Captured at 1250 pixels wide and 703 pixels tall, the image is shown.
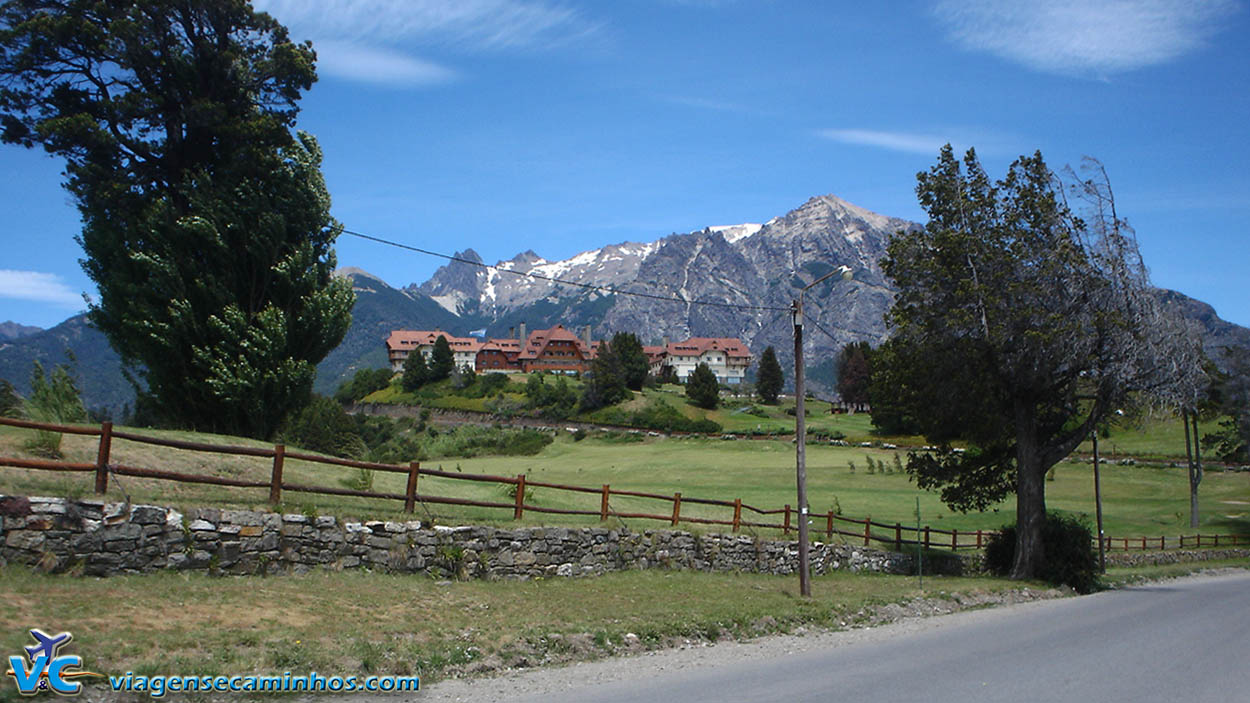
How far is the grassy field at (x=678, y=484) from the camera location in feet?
49.3

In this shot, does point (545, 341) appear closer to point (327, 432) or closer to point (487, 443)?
point (487, 443)

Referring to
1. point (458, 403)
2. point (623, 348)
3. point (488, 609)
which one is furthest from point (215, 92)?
point (623, 348)

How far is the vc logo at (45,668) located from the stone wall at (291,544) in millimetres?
3326

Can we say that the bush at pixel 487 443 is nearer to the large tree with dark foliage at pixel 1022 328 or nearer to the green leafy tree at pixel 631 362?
the green leafy tree at pixel 631 362

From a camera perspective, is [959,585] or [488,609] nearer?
[488,609]

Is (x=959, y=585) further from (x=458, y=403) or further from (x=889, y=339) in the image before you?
(x=458, y=403)

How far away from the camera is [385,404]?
115m

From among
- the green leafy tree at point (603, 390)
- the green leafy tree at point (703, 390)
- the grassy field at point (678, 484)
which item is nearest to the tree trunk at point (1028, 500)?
the grassy field at point (678, 484)

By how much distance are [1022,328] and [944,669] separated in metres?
16.1

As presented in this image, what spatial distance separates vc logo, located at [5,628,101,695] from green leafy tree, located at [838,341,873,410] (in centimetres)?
11116

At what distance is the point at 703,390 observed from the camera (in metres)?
113

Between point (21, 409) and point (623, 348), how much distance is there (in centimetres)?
11035

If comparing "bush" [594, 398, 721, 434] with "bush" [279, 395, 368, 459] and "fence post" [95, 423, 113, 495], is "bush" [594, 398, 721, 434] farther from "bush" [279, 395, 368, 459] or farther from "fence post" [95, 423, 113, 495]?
"fence post" [95, 423, 113, 495]

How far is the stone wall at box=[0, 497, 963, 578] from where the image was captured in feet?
38.6
